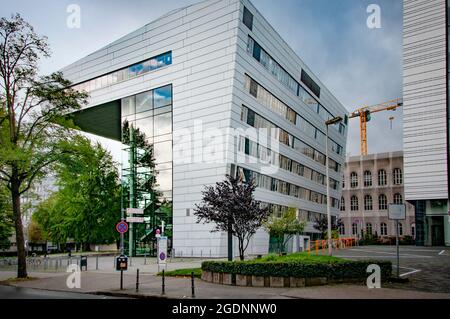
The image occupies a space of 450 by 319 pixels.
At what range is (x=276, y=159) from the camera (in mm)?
50344

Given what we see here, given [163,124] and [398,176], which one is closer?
[163,124]

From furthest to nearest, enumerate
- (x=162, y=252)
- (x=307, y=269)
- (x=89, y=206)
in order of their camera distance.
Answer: (x=89, y=206) → (x=162, y=252) → (x=307, y=269)

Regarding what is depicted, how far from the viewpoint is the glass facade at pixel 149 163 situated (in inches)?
1712

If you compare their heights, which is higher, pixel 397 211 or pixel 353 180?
pixel 353 180

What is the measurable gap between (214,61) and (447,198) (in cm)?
3447

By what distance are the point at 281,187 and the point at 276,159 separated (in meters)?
3.73

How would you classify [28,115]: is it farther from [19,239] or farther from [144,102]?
[144,102]

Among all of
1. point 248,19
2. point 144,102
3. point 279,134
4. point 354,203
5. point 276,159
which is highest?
point 248,19

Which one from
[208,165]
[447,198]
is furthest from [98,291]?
[447,198]

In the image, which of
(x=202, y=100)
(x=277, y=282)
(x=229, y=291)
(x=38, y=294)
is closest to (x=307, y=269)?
(x=277, y=282)

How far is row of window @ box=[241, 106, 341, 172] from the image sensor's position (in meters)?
42.9

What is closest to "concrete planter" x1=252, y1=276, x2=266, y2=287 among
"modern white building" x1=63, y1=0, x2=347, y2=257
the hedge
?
the hedge
